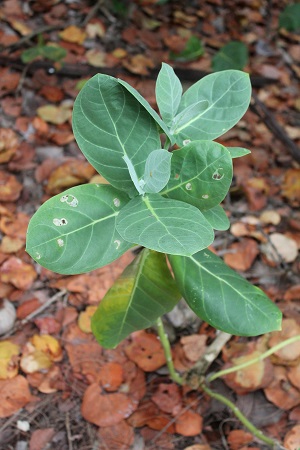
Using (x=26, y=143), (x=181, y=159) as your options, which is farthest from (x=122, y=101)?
(x=26, y=143)

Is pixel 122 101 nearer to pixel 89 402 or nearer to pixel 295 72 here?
pixel 89 402

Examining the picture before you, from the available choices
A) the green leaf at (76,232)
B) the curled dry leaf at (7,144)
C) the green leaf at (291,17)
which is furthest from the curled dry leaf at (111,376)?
the green leaf at (291,17)

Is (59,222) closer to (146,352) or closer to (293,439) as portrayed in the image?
(146,352)

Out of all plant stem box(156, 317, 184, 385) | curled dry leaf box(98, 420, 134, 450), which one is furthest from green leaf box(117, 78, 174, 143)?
curled dry leaf box(98, 420, 134, 450)

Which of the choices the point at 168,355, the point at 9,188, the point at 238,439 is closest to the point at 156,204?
the point at 168,355

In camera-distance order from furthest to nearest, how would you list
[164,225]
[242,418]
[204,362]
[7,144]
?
[7,144]
[204,362]
[242,418]
[164,225]
